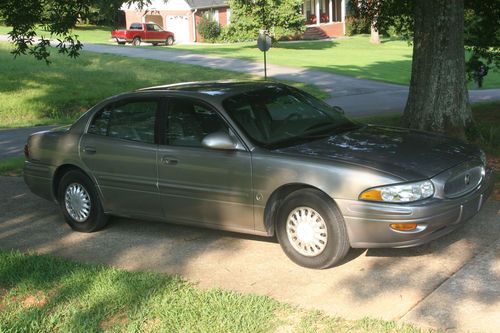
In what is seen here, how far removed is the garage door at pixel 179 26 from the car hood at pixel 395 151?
154ft

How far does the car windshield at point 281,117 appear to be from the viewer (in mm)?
5496

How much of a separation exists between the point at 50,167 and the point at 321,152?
3036 mm

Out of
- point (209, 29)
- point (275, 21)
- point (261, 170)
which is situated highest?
point (275, 21)

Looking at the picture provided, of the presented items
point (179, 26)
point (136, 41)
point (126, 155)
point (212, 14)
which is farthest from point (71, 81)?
point (179, 26)

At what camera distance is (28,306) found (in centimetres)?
451

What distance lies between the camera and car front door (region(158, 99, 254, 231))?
17.4ft

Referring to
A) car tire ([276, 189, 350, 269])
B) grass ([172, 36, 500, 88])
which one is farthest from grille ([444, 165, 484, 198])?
grass ([172, 36, 500, 88])

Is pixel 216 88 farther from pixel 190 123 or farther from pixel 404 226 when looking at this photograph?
pixel 404 226

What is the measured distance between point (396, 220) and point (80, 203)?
10.8 ft

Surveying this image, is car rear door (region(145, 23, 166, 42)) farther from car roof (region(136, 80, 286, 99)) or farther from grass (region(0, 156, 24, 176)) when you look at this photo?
car roof (region(136, 80, 286, 99))

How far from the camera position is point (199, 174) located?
5.50 metres

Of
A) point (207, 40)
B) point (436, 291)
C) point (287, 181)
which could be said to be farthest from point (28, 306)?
point (207, 40)

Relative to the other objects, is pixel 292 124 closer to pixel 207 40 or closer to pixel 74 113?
pixel 74 113

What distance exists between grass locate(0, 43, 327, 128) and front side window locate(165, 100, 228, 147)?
41.2ft
